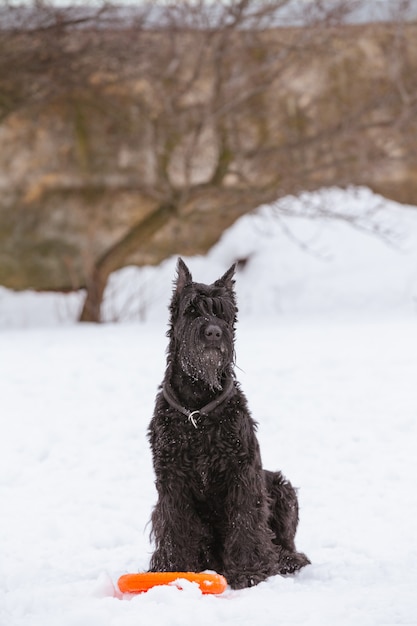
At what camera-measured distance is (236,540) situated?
4.77 m

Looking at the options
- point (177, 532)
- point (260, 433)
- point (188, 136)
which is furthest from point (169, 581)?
point (188, 136)

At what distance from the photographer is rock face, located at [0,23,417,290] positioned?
14773mm

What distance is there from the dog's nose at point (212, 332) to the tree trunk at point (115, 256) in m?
10.3

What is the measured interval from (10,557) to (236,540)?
1.64 m

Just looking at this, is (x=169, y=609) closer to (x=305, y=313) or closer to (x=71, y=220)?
(x=305, y=313)

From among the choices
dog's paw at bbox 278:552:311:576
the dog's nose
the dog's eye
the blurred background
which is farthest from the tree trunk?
the dog's nose

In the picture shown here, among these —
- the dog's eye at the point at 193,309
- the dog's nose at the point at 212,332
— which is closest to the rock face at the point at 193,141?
the dog's eye at the point at 193,309

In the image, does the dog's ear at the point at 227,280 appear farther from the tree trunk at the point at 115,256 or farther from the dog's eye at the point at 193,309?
the tree trunk at the point at 115,256

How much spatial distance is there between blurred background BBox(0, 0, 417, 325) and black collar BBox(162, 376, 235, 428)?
9.45 m

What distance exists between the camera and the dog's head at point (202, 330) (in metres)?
4.63

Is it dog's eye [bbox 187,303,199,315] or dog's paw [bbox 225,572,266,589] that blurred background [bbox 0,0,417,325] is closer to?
dog's eye [bbox 187,303,199,315]

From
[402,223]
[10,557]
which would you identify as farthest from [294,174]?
[10,557]

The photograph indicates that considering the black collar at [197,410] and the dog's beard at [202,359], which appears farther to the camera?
the black collar at [197,410]

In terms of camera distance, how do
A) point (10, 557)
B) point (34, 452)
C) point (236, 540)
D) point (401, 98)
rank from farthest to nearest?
point (401, 98) < point (34, 452) < point (10, 557) < point (236, 540)
